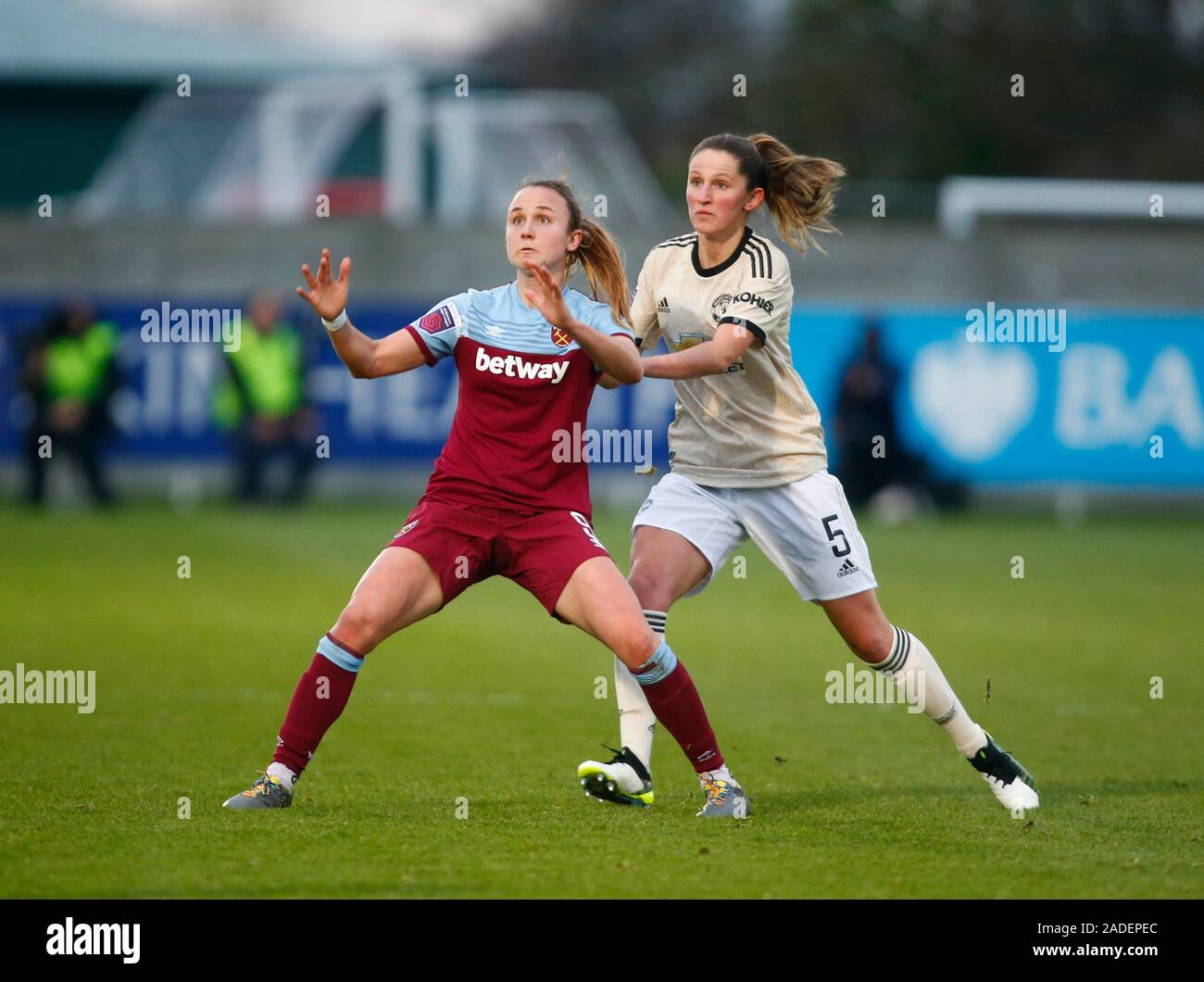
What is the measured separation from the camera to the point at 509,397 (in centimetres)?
614

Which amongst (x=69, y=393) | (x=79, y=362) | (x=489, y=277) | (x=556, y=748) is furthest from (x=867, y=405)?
(x=556, y=748)

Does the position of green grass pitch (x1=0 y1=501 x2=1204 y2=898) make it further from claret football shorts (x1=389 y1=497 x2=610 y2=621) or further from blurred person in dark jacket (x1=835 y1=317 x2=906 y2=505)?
blurred person in dark jacket (x1=835 y1=317 x2=906 y2=505)

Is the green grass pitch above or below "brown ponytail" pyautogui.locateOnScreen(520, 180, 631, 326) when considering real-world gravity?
below

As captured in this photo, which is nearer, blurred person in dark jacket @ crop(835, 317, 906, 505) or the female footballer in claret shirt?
the female footballer in claret shirt

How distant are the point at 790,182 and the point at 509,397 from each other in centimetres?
130

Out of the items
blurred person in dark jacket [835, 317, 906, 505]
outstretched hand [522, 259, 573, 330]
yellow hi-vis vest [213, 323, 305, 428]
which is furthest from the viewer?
blurred person in dark jacket [835, 317, 906, 505]

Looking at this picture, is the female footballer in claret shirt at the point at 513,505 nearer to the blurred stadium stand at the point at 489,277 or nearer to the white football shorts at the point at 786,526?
the white football shorts at the point at 786,526

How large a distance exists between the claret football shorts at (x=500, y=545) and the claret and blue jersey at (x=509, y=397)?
0.16ft

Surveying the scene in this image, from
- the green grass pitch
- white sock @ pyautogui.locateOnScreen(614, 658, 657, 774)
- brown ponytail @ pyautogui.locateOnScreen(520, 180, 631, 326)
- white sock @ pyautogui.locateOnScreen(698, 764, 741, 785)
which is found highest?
brown ponytail @ pyautogui.locateOnScreen(520, 180, 631, 326)

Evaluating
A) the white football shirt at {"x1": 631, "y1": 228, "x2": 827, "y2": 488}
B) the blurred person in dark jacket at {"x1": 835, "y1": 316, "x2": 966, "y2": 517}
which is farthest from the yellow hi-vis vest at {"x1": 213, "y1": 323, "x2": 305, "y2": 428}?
the white football shirt at {"x1": 631, "y1": 228, "x2": 827, "y2": 488}

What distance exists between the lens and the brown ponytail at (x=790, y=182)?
6395mm

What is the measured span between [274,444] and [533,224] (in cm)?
1398

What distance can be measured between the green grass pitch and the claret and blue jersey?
109cm

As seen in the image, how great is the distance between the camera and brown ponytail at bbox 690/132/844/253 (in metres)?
6.39
